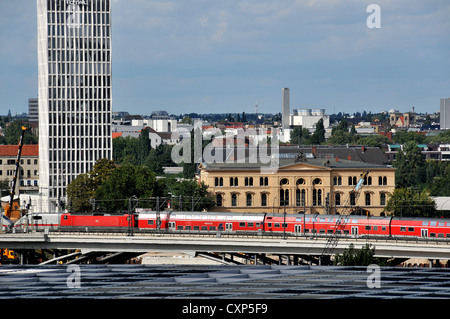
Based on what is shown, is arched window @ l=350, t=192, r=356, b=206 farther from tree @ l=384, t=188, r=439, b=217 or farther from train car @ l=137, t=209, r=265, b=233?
train car @ l=137, t=209, r=265, b=233

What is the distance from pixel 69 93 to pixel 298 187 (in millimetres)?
40296

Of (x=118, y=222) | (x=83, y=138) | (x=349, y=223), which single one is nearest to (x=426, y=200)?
(x=349, y=223)

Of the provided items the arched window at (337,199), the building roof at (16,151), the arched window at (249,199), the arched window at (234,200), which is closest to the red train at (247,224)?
the arched window at (234,200)

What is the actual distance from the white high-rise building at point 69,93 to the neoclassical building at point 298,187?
27143 millimetres

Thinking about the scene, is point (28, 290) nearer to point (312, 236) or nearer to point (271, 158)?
point (312, 236)

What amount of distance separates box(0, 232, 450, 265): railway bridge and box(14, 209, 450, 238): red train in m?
3.00

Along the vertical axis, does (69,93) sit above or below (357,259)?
above

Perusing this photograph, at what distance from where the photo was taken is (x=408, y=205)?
364 feet

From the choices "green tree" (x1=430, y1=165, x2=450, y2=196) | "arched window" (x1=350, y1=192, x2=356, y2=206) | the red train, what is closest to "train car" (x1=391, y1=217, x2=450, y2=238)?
the red train

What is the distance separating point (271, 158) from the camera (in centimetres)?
12000

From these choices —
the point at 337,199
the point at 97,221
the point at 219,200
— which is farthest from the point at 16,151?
the point at 97,221

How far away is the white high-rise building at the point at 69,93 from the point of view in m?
138

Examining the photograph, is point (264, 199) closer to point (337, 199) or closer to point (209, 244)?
point (337, 199)
